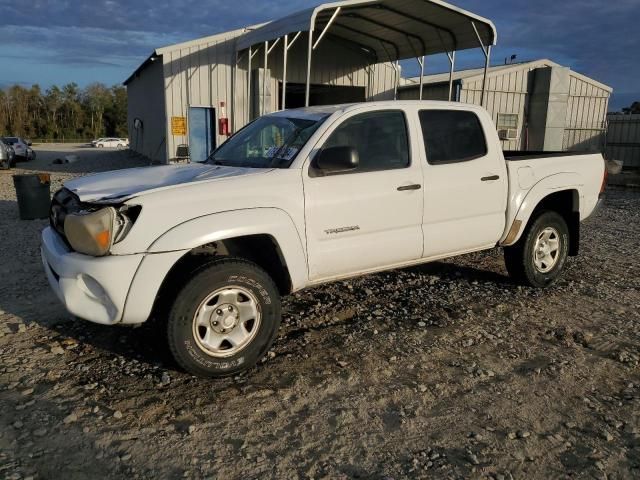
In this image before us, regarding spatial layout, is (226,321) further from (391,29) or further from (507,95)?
(507,95)

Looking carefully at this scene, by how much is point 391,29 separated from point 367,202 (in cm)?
1112

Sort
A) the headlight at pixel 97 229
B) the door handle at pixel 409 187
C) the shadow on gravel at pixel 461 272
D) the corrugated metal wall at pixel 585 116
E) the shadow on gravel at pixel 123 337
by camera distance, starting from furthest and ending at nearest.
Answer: the corrugated metal wall at pixel 585 116
the shadow on gravel at pixel 461 272
the door handle at pixel 409 187
the shadow on gravel at pixel 123 337
the headlight at pixel 97 229

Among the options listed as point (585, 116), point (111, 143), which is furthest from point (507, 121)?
point (111, 143)

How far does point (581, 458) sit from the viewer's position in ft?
9.47

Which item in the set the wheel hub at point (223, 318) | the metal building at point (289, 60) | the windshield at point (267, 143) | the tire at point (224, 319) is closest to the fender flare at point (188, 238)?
the tire at point (224, 319)

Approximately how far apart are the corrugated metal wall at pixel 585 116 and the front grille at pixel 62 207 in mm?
21103

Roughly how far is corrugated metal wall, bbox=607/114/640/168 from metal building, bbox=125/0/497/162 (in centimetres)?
1024

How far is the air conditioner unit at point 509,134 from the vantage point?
793 inches

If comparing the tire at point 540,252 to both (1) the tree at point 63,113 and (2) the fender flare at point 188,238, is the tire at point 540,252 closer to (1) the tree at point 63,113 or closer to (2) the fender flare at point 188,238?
(2) the fender flare at point 188,238

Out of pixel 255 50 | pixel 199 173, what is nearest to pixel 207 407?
pixel 199 173

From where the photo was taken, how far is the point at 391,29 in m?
13.9

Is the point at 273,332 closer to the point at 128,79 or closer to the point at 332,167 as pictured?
the point at 332,167

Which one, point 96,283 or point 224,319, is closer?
point 96,283

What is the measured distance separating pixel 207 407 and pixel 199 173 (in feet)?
5.98
